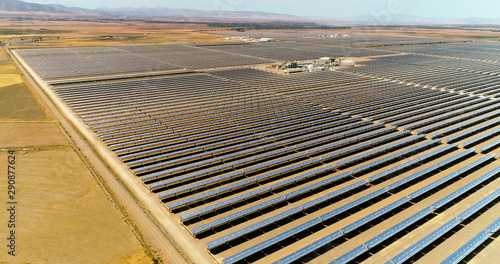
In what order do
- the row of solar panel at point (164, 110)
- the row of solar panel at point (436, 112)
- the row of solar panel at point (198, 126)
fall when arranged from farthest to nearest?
the row of solar panel at point (436, 112), the row of solar panel at point (164, 110), the row of solar panel at point (198, 126)

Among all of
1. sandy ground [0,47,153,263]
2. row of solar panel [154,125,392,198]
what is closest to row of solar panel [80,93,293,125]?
sandy ground [0,47,153,263]

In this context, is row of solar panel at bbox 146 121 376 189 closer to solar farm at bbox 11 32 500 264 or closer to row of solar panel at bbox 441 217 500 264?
solar farm at bbox 11 32 500 264

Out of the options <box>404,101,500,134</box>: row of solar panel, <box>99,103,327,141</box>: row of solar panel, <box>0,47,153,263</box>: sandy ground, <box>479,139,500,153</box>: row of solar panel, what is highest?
<box>404,101,500,134</box>: row of solar panel

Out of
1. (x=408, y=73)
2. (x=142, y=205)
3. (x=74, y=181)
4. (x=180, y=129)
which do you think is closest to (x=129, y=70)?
(x=180, y=129)

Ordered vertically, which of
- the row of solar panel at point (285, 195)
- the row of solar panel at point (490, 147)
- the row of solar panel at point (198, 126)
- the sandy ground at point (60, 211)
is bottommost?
the sandy ground at point (60, 211)

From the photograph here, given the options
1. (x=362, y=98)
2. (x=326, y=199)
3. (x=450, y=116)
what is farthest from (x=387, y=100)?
(x=326, y=199)

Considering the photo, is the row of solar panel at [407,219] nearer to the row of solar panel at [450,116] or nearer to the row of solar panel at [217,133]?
the row of solar panel at [450,116]

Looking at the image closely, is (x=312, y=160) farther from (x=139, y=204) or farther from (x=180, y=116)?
(x=180, y=116)

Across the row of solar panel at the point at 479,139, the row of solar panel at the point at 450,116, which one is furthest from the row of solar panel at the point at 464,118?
the row of solar panel at the point at 479,139
